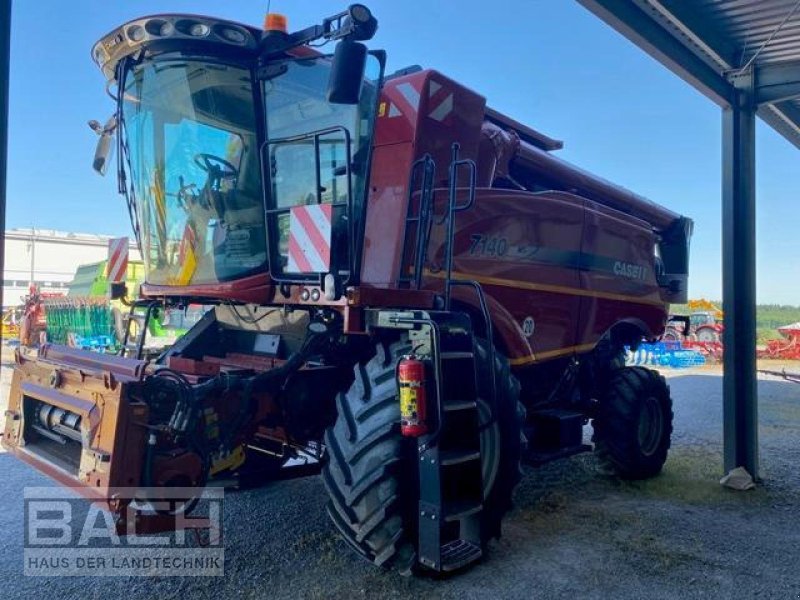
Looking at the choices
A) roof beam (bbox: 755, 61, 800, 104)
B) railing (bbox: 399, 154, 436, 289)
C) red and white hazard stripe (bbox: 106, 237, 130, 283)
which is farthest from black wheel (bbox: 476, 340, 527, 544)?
roof beam (bbox: 755, 61, 800, 104)

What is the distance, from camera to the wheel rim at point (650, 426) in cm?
570

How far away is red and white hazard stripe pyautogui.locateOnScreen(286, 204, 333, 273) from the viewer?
330 centimetres

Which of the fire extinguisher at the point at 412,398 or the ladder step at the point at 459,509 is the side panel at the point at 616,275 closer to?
the ladder step at the point at 459,509

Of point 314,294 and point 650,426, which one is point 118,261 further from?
point 650,426

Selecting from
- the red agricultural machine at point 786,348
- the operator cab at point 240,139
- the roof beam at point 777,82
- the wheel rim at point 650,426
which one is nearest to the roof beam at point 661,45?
the roof beam at point 777,82

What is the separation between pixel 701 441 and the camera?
24.1 ft

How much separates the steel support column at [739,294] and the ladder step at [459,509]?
3264mm

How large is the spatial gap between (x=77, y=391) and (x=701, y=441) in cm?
667

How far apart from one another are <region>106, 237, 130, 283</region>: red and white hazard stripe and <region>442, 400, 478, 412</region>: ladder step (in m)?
2.99

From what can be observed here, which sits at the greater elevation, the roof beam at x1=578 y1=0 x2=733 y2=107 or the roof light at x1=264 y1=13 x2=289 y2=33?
the roof beam at x1=578 y1=0 x2=733 y2=107

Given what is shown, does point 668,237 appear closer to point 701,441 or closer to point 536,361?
point 701,441

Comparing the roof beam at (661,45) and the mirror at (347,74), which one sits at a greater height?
the roof beam at (661,45)

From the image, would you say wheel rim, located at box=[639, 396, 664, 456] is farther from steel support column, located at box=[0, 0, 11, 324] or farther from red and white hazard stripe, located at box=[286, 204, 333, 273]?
steel support column, located at box=[0, 0, 11, 324]

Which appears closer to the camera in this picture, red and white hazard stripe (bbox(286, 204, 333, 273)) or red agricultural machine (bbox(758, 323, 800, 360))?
red and white hazard stripe (bbox(286, 204, 333, 273))
